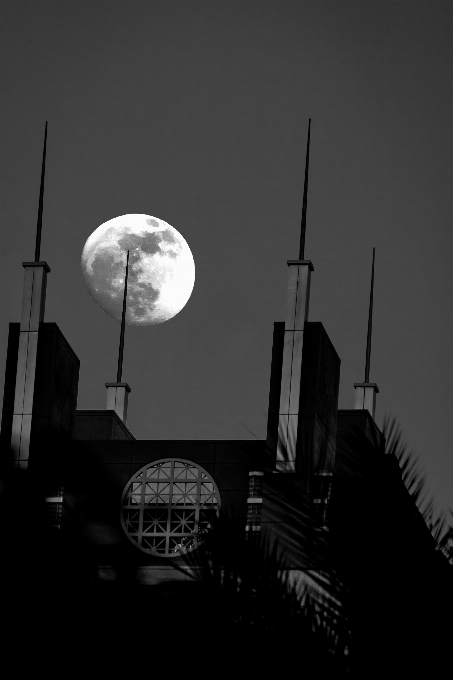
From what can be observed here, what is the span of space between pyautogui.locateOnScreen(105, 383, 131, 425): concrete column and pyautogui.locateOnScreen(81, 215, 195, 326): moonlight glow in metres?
15.6

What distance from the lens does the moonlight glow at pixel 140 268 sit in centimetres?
5994

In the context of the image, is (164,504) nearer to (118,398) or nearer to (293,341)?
(293,341)

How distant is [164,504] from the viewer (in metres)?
34.7

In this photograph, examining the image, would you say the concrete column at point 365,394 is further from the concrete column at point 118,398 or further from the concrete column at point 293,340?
the concrete column at point 293,340

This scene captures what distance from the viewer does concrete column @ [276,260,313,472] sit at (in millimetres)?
35438

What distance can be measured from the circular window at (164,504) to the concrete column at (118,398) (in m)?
8.24

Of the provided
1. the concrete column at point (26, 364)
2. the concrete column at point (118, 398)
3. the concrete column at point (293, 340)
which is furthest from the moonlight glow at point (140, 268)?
the concrete column at point (293, 340)

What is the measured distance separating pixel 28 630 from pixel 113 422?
2883 centimetres

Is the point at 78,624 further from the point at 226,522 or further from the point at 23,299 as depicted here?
the point at 23,299

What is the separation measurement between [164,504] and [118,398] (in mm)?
9295

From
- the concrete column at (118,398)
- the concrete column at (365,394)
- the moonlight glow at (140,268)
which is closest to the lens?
the concrete column at (118,398)

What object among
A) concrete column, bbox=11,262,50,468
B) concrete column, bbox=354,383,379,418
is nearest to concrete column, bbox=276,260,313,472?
concrete column, bbox=11,262,50,468

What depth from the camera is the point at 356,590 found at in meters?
11.1

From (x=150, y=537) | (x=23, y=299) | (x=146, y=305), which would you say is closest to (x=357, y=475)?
(x=150, y=537)
